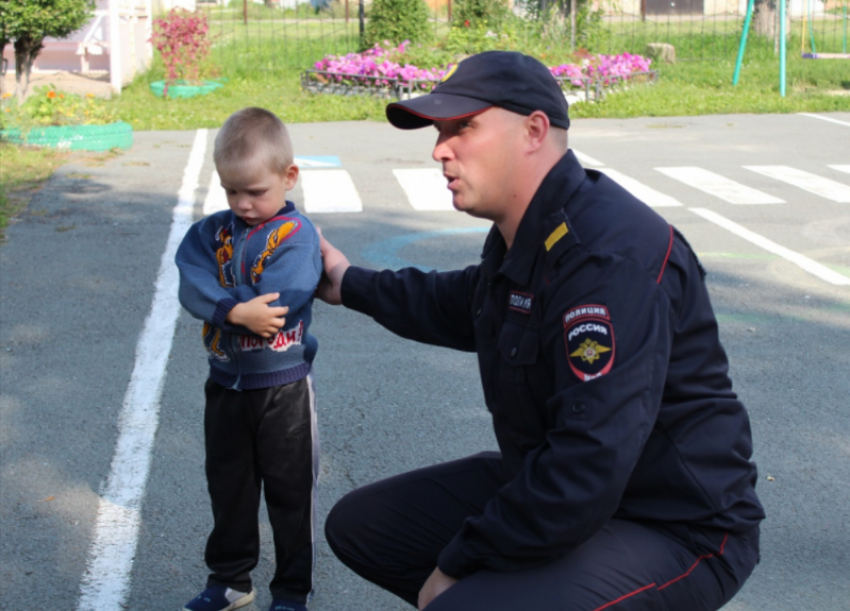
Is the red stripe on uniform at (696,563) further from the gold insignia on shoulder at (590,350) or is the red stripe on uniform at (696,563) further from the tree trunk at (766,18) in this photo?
the tree trunk at (766,18)

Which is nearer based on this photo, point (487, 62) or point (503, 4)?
point (487, 62)

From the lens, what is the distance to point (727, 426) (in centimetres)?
222

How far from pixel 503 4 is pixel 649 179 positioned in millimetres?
12037

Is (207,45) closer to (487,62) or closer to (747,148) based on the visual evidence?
(747,148)

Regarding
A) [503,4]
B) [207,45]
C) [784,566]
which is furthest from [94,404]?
[503,4]

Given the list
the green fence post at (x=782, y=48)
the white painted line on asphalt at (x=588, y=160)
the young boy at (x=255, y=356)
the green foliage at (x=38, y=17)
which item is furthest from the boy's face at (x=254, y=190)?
the green fence post at (x=782, y=48)

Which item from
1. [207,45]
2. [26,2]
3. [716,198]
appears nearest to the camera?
[716,198]

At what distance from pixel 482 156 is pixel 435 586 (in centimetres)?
97

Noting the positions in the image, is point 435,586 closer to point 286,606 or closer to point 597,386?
point 597,386

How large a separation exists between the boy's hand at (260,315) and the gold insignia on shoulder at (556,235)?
891mm

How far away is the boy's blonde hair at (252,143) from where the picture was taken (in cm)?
282

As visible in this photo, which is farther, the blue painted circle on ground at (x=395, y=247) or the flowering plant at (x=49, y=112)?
the flowering plant at (x=49, y=112)

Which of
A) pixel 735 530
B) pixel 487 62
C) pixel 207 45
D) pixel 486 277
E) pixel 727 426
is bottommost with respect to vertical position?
pixel 735 530

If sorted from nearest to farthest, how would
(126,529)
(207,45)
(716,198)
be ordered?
(126,529) → (716,198) → (207,45)
